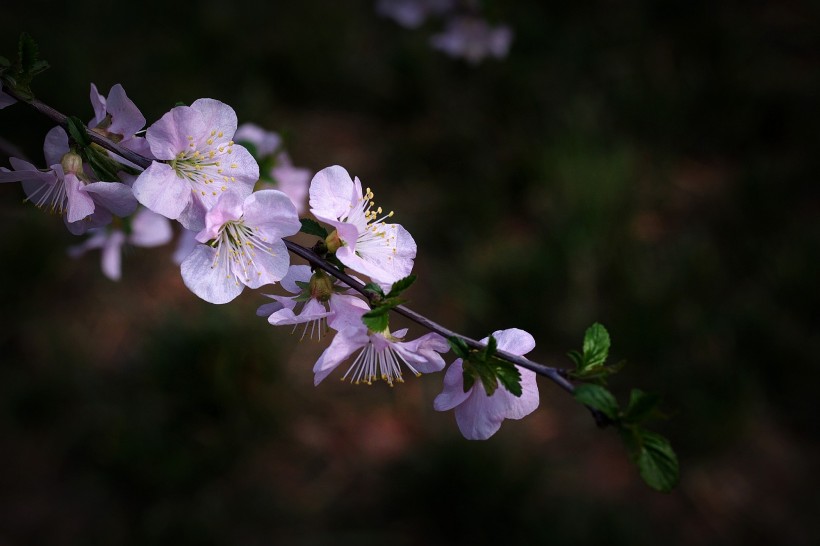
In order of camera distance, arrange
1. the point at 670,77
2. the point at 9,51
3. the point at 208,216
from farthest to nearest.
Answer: the point at 670,77 < the point at 9,51 < the point at 208,216

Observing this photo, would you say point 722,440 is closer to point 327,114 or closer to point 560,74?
point 560,74

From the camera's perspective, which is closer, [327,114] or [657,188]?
[657,188]

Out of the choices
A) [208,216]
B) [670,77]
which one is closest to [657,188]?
[670,77]

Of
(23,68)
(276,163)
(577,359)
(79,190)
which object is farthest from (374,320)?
(276,163)

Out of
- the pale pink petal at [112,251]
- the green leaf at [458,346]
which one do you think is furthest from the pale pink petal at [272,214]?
the pale pink petal at [112,251]

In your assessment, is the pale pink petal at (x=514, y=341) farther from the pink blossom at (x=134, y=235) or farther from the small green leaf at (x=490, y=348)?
the pink blossom at (x=134, y=235)

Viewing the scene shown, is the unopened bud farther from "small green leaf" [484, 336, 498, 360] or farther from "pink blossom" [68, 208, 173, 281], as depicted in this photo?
"pink blossom" [68, 208, 173, 281]

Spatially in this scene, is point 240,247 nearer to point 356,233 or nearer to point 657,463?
point 356,233
